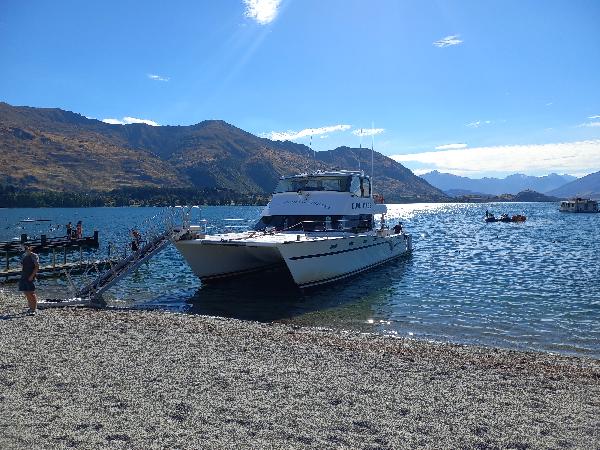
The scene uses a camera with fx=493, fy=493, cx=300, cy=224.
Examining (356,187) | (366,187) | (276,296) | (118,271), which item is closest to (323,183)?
(356,187)

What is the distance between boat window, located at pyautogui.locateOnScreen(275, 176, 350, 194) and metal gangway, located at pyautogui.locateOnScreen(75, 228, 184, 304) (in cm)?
768

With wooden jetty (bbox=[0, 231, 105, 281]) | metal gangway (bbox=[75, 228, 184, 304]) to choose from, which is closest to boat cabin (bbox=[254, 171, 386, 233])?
metal gangway (bbox=[75, 228, 184, 304])

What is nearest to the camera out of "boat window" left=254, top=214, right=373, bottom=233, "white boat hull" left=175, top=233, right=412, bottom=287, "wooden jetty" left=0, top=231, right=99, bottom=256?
"white boat hull" left=175, top=233, right=412, bottom=287

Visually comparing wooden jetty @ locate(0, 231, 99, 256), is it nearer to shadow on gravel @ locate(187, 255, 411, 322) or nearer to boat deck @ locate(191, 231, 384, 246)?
shadow on gravel @ locate(187, 255, 411, 322)

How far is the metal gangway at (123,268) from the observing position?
697 inches

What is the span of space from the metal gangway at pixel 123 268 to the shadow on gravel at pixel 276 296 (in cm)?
263

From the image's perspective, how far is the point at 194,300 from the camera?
20.5 meters

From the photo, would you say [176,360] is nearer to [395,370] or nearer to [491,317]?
[395,370]

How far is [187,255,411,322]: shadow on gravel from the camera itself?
59.4 ft

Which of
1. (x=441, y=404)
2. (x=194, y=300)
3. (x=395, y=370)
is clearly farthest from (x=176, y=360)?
(x=194, y=300)

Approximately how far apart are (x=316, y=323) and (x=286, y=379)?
753cm

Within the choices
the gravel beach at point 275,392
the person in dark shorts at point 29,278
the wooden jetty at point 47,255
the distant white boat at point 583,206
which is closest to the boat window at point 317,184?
the wooden jetty at point 47,255

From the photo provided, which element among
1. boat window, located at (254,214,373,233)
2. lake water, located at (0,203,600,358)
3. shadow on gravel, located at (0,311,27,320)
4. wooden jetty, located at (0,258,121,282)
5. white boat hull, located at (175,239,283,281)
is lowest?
lake water, located at (0,203,600,358)

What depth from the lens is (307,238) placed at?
20.8 meters
